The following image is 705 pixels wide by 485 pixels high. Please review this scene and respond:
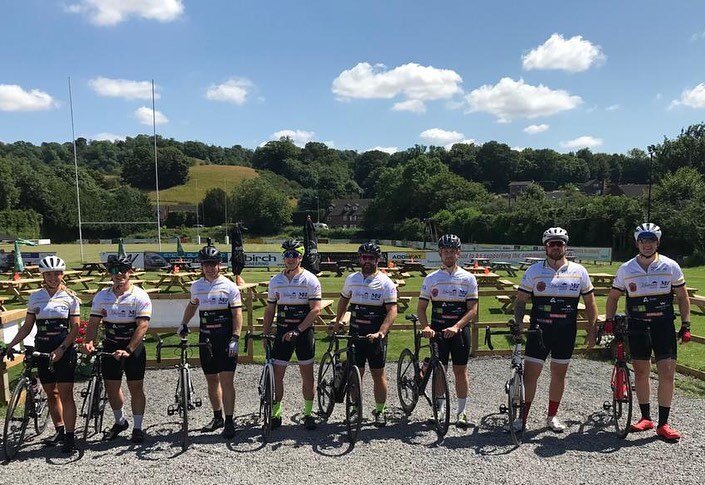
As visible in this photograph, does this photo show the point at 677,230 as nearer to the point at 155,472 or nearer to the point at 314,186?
the point at 155,472

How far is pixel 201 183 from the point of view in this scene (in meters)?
114

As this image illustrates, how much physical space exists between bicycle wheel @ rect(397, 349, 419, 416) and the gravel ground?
0.14m

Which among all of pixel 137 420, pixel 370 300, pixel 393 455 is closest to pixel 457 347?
pixel 370 300

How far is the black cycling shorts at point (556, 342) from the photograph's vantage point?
492 centimetres

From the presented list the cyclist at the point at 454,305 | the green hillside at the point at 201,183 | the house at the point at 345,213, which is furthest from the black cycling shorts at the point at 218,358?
the house at the point at 345,213

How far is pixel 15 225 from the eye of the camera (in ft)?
218

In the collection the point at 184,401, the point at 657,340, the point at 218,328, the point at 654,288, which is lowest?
the point at 184,401

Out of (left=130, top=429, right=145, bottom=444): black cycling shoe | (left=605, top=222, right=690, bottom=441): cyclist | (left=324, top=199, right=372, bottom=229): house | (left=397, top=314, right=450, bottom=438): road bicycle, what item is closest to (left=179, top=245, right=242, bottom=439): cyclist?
(left=130, top=429, right=145, bottom=444): black cycling shoe

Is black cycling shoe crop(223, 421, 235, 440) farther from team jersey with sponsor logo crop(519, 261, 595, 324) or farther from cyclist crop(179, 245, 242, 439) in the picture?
team jersey with sponsor logo crop(519, 261, 595, 324)

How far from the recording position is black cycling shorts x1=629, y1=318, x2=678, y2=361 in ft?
16.1

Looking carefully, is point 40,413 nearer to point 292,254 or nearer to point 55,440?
point 55,440

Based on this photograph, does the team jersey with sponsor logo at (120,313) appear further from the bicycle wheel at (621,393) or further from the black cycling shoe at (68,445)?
the bicycle wheel at (621,393)

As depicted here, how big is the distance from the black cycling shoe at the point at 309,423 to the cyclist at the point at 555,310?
207cm

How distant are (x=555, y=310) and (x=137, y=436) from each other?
4394 millimetres
